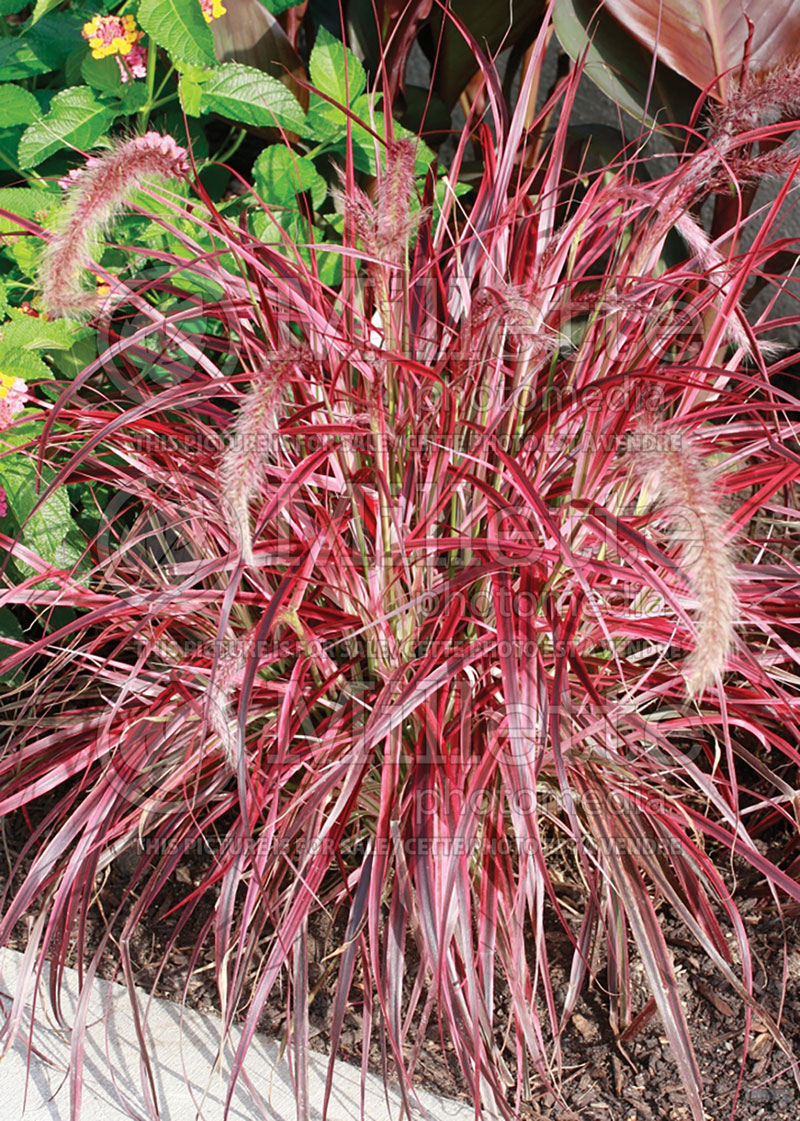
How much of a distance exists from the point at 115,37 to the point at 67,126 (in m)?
0.14

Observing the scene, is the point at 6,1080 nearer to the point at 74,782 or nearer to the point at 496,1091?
the point at 74,782

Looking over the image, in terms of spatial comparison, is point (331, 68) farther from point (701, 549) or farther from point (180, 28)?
point (701, 549)

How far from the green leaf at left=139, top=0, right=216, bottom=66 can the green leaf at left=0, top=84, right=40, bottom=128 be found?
0.23 m

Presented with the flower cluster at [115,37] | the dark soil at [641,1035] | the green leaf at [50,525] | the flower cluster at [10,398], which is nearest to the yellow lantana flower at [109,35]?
the flower cluster at [115,37]

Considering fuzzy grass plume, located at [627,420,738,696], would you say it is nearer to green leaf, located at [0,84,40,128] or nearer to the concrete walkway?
the concrete walkway

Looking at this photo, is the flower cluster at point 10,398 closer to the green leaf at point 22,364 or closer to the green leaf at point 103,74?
the green leaf at point 22,364

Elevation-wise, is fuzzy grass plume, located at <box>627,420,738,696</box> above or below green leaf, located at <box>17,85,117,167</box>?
below

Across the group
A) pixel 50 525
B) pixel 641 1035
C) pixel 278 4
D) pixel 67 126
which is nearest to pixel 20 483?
pixel 50 525

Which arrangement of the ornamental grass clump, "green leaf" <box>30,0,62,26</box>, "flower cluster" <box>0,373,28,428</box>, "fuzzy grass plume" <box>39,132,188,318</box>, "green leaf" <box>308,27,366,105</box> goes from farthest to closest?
"green leaf" <box>308,27,366,105</box> < "green leaf" <box>30,0,62,26</box> < "flower cluster" <box>0,373,28,428</box> < the ornamental grass clump < "fuzzy grass plume" <box>39,132,188,318</box>

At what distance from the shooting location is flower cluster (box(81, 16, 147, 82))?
1.40m

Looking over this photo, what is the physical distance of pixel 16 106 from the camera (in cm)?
143

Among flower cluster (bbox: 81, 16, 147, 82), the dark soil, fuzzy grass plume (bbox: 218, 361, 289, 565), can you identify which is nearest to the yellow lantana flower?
flower cluster (bbox: 81, 16, 147, 82)

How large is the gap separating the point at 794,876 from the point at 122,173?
110 cm

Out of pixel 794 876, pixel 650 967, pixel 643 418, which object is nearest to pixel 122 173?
pixel 643 418
